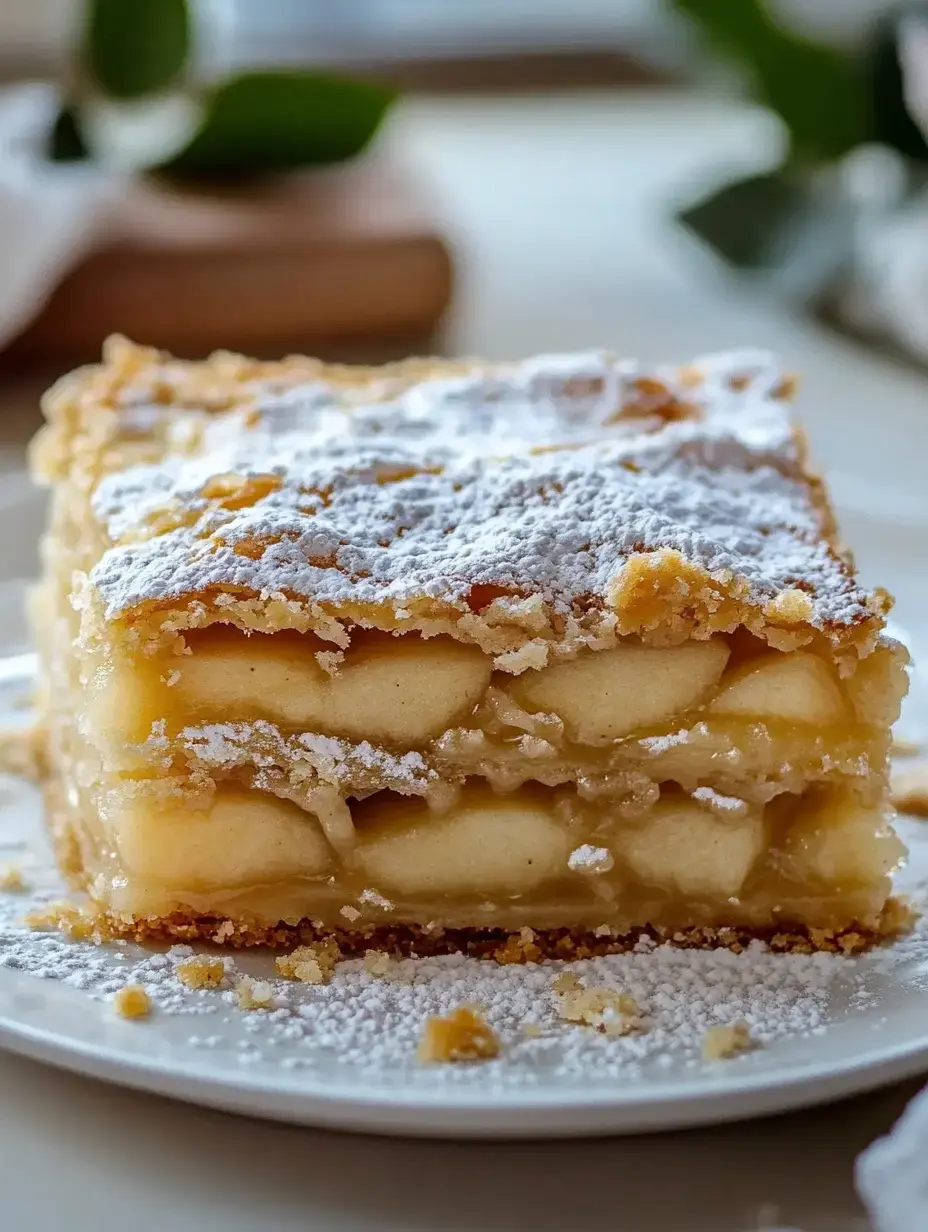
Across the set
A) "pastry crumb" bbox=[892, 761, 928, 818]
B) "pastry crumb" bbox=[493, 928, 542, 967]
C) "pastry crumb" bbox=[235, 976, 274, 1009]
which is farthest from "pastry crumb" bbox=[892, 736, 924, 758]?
"pastry crumb" bbox=[235, 976, 274, 1009]

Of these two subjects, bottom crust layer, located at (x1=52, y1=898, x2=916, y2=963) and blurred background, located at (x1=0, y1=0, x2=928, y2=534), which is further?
blurred background, located at (x1=0, y1=0, x2=928, y2=534)

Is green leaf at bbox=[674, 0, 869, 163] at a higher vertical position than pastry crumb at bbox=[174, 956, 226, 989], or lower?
higher

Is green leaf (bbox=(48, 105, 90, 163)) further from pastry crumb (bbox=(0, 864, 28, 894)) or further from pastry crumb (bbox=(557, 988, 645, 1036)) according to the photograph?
pastry crumb (bbox=(557, 988, 645, 1036))

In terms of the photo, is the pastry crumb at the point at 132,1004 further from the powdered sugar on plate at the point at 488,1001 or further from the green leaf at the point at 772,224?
the green leaf at the point at 772,224

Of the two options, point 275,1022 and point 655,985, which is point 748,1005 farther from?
point 275,1022

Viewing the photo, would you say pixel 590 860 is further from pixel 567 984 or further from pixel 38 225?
pixel 38 225
